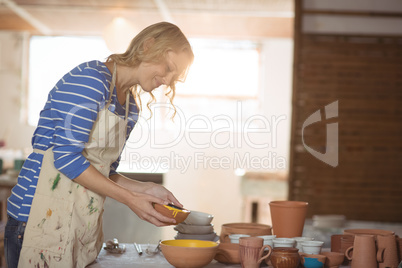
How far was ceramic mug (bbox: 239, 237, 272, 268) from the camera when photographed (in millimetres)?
1570

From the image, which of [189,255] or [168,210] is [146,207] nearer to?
[168,210]

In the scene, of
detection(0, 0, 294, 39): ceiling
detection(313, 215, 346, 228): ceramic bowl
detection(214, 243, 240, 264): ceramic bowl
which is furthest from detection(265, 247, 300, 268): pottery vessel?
detection(0, 0, 294, 39): ceiling

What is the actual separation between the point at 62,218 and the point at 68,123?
32cm

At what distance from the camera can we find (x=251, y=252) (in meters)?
1.57

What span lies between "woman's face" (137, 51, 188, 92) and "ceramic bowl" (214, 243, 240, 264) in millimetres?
629

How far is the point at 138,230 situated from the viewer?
388cm

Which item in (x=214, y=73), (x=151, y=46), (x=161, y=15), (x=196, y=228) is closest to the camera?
(x=151, y=46)

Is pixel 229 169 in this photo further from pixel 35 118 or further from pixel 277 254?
pixel 277 254

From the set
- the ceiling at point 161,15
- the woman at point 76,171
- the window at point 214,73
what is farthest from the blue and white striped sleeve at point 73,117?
the window at point 214,73

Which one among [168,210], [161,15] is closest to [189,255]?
[168,210]

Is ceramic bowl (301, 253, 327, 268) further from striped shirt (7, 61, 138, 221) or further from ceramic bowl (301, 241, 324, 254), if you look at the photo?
striped shirt (7, 61, 138, 221)

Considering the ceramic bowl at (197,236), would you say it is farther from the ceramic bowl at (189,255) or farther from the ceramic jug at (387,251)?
the ceramic jug at (387,251)

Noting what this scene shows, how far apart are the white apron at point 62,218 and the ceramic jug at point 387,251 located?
0.97m

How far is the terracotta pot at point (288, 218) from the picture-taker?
73.9 inches
